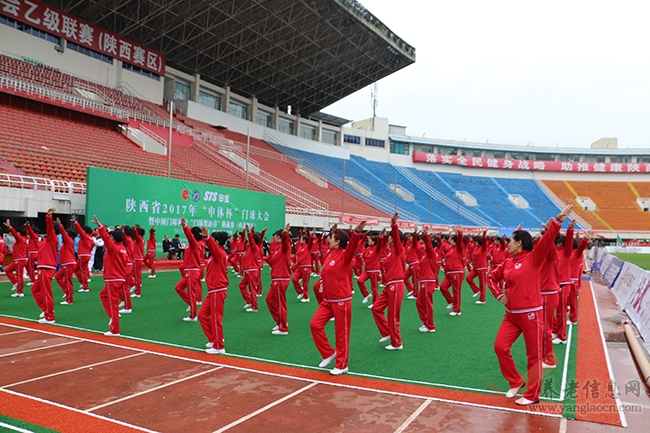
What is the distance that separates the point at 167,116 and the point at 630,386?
99.3 ft

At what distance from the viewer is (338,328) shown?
6.05m

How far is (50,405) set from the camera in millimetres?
4656

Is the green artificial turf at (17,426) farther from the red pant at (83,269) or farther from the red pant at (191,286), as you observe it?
the red pant at (83,269)

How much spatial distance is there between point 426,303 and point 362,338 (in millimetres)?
1423

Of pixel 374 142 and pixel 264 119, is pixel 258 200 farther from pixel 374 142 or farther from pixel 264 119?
pixel 374 142

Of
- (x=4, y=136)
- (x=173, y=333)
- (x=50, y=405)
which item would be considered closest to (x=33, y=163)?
(x=4, y=136)

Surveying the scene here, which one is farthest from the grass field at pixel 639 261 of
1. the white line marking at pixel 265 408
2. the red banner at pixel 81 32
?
the red banner at pixel 81 32

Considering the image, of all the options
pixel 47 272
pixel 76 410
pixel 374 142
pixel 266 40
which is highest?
pixel 266 40

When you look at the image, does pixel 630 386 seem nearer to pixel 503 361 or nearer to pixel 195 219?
pixel 503 361

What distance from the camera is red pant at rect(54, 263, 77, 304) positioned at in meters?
10.4

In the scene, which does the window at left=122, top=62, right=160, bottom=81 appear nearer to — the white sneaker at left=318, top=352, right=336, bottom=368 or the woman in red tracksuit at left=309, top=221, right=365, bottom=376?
the woman in red tracksuit at left=309, top=221, right=365, bottom=376

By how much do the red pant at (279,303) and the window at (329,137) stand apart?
139ft

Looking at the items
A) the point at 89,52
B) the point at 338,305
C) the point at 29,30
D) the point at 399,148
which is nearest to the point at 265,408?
the point at 338,305

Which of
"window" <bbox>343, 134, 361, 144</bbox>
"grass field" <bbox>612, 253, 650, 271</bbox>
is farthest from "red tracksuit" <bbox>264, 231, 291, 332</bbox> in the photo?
"window" <bbox>343, 134, 361, 144</bbox>
